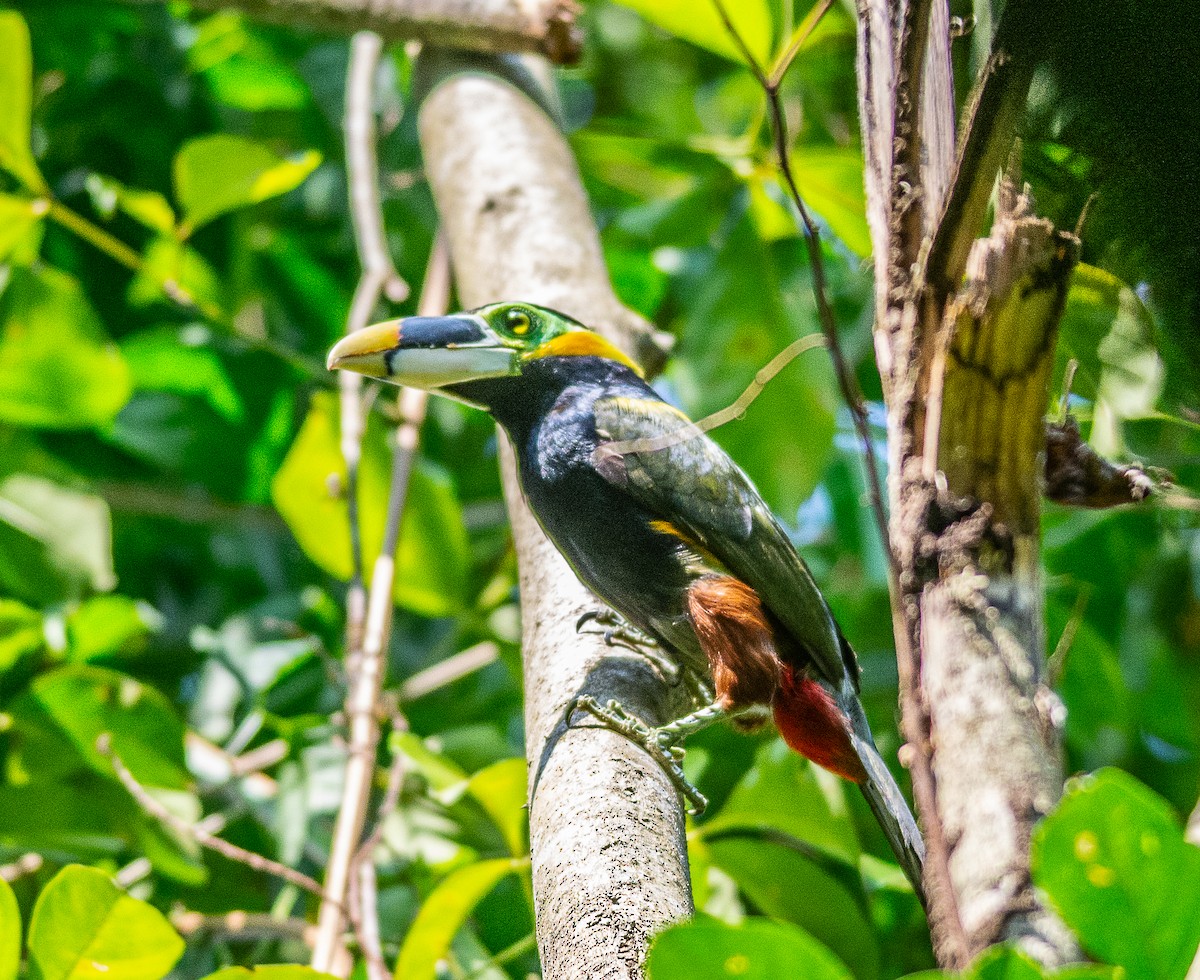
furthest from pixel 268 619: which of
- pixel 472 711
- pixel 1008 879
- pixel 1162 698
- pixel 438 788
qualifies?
pixel 1162 698

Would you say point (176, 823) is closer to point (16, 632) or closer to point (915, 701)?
point (16, 632)

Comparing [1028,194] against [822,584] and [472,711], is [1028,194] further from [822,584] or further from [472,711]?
[472,711]

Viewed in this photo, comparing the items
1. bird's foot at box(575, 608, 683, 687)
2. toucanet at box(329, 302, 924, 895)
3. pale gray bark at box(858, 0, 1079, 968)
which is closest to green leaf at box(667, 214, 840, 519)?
toucanet at box(329, 302, 924, 895)

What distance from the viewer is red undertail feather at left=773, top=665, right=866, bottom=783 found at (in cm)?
229

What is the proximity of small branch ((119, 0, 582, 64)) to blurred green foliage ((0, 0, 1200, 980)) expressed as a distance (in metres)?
0.32

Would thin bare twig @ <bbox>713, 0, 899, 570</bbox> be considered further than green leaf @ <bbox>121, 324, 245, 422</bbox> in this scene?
No

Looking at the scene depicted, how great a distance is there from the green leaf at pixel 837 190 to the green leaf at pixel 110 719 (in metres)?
1.97

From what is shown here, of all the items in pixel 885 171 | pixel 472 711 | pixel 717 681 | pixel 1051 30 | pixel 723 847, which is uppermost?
pixel 1051 30

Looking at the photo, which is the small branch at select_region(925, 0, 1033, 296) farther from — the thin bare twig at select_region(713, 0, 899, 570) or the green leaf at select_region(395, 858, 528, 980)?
the green leaf at select_region(395, 858, 528, 980)

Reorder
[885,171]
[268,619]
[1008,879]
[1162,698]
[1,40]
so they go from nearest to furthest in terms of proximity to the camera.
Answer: [1008,879]
[885,171]
[1,40]
[268,619]
[1162,698]

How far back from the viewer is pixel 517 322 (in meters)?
2.52

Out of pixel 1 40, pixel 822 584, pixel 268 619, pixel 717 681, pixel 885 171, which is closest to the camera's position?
pixel 885 171

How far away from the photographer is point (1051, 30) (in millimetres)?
1102

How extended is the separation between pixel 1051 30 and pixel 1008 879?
75 centimetres
